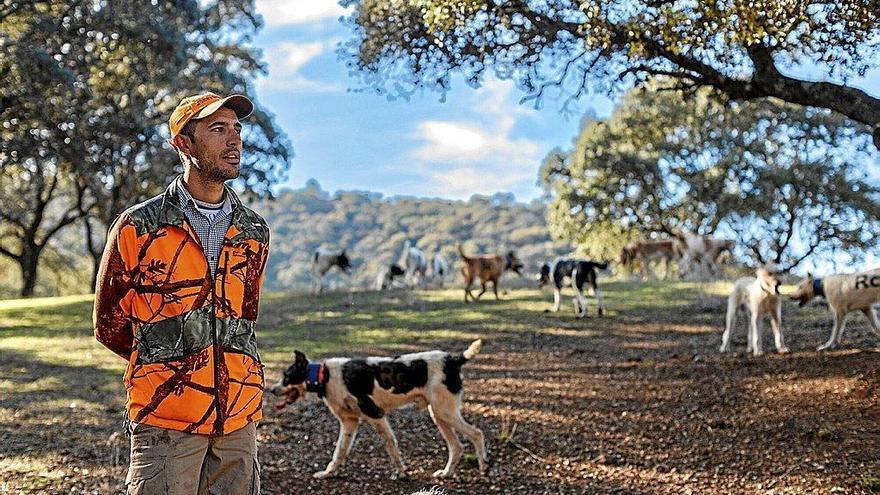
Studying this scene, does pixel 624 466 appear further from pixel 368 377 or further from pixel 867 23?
pixel 867 23

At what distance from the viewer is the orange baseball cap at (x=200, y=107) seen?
128 inches

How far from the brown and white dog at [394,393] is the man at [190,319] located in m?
3.80

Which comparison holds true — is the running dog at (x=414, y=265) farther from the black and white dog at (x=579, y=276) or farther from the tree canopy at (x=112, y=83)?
the black and white dog at (x=579, y=276)

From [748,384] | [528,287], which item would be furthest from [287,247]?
[748,384]

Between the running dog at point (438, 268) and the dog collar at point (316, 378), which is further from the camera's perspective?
the running dog at point (438, 268)

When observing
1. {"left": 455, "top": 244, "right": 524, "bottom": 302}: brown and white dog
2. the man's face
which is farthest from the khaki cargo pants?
{"left": 455, "top": 244, "right": 524, "bottom": 302}: brown and white dog

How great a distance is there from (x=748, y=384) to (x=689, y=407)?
120 cm

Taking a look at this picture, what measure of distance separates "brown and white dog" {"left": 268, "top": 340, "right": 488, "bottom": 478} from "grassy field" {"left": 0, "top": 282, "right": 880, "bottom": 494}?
267 millimetres

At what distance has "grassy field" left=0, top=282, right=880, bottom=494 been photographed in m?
6.71

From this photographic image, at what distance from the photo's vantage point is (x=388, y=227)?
132 m

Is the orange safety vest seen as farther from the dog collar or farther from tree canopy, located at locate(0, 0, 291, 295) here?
tree canopy, located at locate(0, 0, 291, 295)

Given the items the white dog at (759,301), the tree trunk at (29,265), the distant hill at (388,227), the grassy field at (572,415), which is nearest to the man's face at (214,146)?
the grassy field at (572,415)

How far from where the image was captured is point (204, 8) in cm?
2283

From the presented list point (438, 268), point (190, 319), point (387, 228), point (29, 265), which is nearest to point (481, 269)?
point (438, 268)
